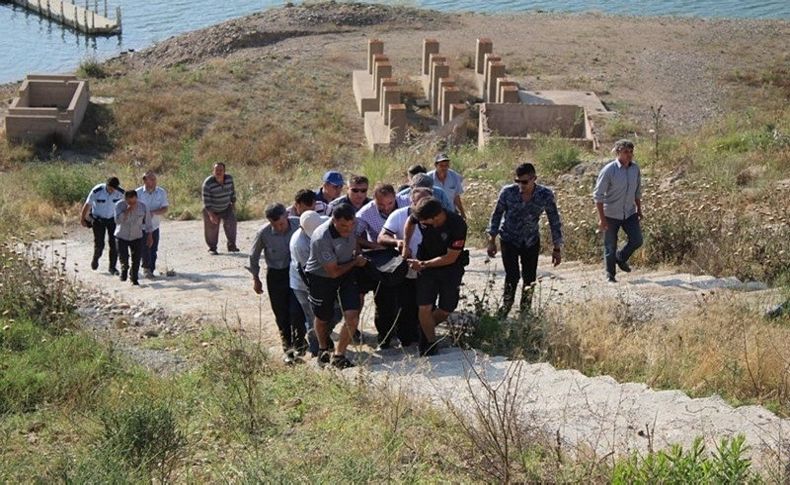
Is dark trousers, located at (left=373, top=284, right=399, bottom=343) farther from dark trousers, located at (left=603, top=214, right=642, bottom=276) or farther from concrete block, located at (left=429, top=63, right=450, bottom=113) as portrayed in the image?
concrete block, located at (left=429, top=63, right=450, bottom=113)

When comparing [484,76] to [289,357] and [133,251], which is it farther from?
[289,357]

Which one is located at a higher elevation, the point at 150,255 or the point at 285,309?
the point at 285,309

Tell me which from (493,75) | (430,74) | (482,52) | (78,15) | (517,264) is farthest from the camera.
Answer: (78,15)

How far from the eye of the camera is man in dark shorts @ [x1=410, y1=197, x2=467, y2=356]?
304 inches

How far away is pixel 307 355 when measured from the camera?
28.2ft

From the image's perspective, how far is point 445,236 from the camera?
25.7 feet

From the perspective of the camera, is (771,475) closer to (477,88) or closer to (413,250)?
(413,250)

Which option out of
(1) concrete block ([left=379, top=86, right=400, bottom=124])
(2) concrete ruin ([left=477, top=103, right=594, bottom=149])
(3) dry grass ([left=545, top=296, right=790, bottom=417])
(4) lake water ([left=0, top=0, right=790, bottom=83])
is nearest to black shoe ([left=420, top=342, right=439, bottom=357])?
(3) dry grass ([left=545, top=296, right=790, bottom=417])

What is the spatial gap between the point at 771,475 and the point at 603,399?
149 centimetres

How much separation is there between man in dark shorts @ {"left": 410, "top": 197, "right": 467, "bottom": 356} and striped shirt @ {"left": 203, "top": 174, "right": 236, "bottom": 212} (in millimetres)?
6013

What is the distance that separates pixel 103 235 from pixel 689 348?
7.55 metres

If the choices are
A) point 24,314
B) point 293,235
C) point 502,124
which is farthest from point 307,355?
point 502,124

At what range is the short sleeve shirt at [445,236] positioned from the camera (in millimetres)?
7816

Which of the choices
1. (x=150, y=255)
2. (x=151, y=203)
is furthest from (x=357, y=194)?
(x=150, y=255)
